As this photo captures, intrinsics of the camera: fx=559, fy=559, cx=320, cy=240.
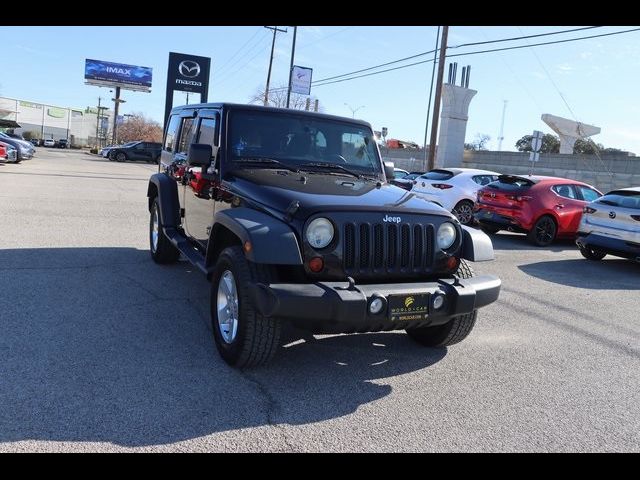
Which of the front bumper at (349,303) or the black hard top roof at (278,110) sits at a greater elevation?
the black hard top roof at (278,110)

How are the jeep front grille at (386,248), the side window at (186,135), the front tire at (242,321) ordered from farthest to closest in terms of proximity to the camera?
the side window at (186,135) < the jeep front grille at (386,248) < the front tire at (242,321)

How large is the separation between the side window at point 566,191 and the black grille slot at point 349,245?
29.5 feet

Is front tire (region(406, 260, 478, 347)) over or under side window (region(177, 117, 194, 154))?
under

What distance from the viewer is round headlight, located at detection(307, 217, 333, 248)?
3.76 m

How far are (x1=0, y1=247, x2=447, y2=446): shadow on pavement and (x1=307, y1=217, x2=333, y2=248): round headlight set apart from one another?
1.01 meters

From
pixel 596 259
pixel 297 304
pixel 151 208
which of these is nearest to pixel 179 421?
pixel 297 304

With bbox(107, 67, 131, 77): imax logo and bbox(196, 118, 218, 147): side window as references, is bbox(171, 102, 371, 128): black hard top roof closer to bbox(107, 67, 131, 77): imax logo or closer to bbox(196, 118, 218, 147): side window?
bbox(196, 118, 218, 147): side window

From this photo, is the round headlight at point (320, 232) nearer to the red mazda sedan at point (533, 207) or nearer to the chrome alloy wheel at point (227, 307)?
the chrome alloy wheel at point (227, 307)

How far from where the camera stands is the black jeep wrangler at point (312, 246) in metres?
3.60

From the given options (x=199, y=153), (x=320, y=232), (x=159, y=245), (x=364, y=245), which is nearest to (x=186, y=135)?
(x=159, y=245)

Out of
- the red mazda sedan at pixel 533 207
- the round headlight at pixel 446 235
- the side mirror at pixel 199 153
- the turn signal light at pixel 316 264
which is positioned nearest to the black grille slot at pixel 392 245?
the round headlight at pixel 446 235

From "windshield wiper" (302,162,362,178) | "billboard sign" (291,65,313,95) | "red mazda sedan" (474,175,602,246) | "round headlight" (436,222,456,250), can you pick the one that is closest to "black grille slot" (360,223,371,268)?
"round headlight" (436,222,456,250)

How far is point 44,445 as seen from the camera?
2.89 metres
